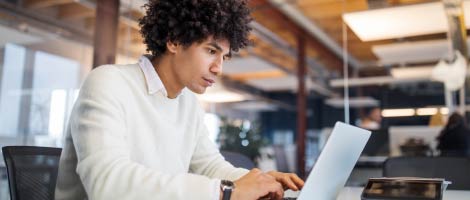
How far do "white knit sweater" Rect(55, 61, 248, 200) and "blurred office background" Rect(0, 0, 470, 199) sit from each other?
1.69 metres

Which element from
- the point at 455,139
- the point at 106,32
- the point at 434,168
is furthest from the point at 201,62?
the point at 455,139

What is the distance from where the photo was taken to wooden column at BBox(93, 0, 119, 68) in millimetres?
4047

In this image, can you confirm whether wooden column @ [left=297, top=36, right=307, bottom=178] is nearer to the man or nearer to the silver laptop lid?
the man

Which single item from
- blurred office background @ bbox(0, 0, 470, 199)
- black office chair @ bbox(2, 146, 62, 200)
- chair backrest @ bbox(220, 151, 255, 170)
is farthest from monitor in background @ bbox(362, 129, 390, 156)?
black office chair @ bbox(2, 146, 62, 200)

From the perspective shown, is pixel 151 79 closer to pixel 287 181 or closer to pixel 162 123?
pixel 162 123

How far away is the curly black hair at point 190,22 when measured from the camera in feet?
3.99

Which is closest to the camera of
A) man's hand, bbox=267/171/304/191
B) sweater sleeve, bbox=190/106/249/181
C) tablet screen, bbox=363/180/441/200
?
tablet screen, bbox=363/180/441/200

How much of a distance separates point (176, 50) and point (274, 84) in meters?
9.94

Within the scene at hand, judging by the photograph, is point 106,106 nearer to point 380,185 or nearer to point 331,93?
point 380,185

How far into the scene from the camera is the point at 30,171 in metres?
1.25

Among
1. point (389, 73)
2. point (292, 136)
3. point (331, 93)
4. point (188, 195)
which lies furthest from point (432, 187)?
point (292, 136)

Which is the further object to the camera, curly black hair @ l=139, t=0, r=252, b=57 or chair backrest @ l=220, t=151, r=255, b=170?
chair backrest @ l=220, t=151, r=255, b=170

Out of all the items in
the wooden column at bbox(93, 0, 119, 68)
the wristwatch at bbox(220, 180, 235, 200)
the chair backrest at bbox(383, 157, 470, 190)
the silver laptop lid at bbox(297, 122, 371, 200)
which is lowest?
the chair backrest at bbox(383, 157, 470, 190)

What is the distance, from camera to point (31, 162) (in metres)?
1.27
